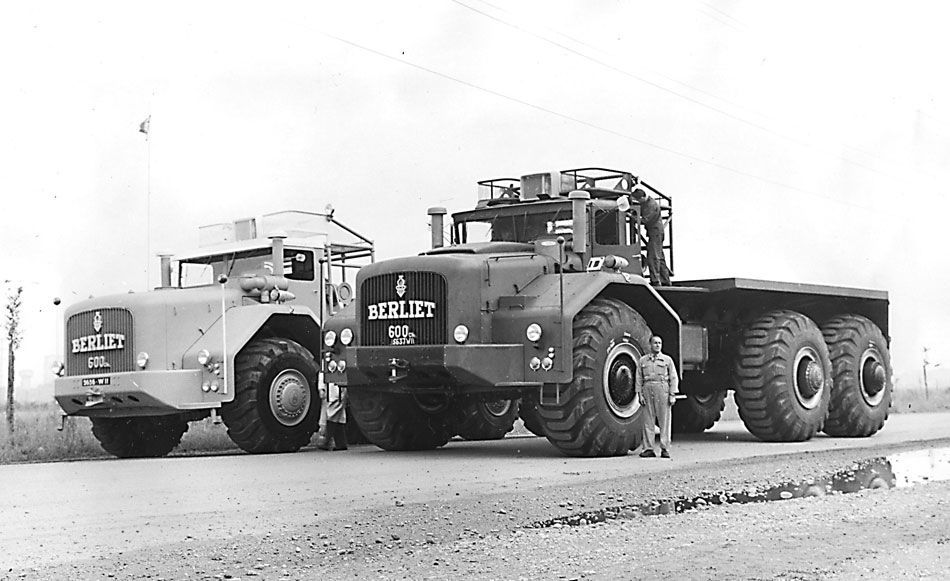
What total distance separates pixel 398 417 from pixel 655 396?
12.1 ft

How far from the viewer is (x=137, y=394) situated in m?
17.3

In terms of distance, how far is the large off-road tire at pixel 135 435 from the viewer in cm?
1892

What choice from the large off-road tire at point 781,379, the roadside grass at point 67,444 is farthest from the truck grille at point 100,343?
the large off-road tire at point 781,379

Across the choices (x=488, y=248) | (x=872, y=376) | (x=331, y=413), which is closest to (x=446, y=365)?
(x=488, y=248)

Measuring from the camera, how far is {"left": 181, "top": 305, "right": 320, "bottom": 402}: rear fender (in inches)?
709

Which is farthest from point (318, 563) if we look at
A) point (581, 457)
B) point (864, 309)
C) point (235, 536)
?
point (864, 309)

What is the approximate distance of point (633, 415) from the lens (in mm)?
16828

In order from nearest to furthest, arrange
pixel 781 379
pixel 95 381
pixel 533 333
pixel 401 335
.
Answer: pixel 533 333 → pixel 401 335 → pixel 95 381 → pixel 781 379

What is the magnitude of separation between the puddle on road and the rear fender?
803 cm

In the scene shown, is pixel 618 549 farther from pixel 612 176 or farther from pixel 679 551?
pixel 612 176

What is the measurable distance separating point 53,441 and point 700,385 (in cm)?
1003

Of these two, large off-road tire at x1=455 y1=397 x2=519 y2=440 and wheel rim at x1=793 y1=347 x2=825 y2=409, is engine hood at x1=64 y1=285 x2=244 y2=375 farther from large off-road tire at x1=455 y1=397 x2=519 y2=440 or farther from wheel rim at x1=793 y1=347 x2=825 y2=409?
wheel rim at x1=793 y1=347 x2=825 y2=409

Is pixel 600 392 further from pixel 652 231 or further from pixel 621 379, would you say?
pixel 652 231

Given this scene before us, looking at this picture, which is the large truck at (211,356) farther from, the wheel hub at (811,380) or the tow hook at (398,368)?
the wheel hub at (811,380)
